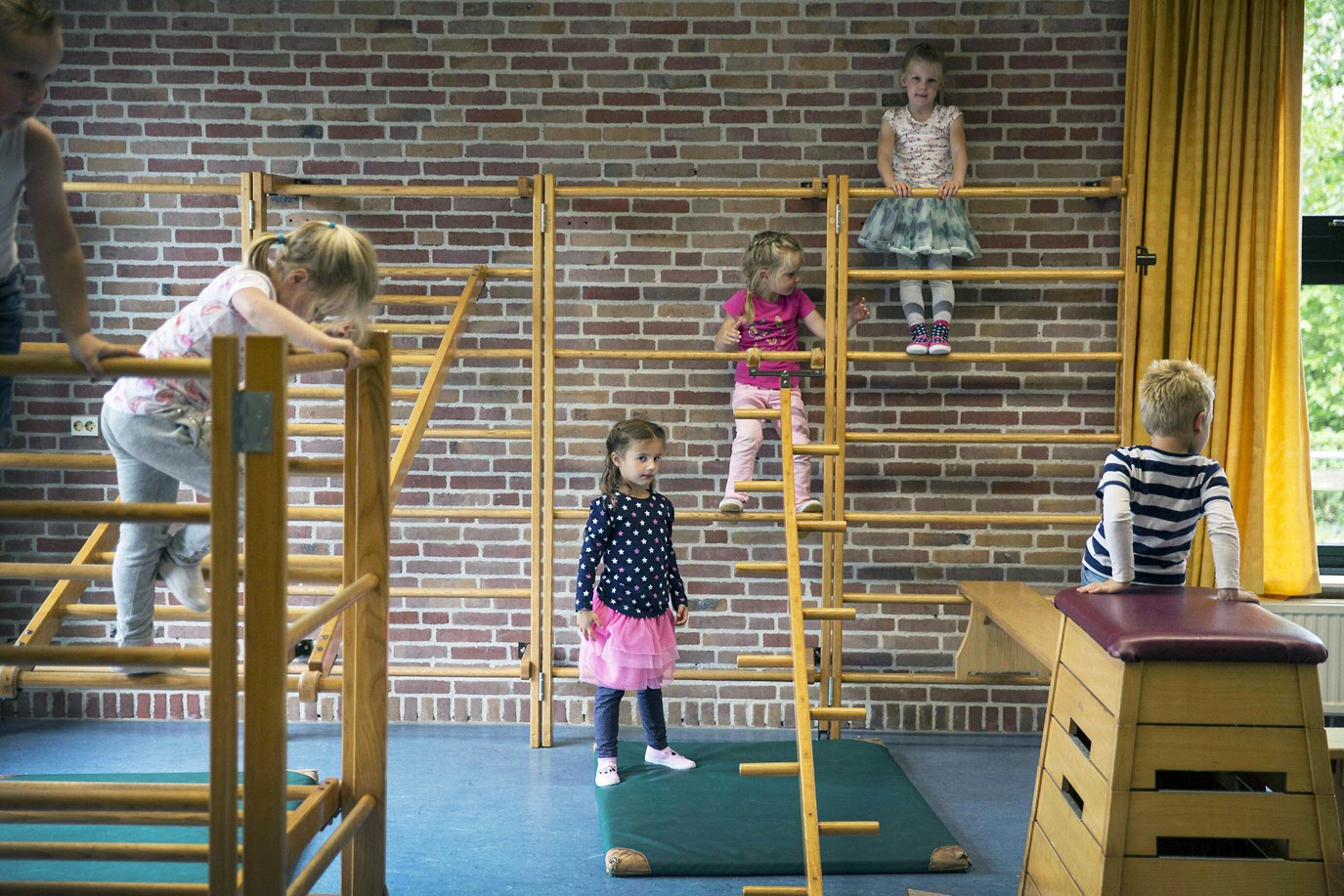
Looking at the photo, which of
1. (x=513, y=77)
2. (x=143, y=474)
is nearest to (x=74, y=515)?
(x=143, y=474)

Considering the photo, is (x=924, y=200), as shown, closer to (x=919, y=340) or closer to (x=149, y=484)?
(x=919, y=340)

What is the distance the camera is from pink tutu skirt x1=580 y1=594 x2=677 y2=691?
3865 millimetres

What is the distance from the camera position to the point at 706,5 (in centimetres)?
445

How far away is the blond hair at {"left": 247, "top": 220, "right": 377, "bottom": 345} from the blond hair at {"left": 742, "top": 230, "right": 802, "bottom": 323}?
1.99 metres

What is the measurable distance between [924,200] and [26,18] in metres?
3.14

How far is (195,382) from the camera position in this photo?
2.47 meters

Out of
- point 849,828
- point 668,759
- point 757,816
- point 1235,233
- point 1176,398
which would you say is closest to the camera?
point 849,828

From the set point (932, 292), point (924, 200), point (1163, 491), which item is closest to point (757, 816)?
point (1163, 491)

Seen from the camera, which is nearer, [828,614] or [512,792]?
[828,614]

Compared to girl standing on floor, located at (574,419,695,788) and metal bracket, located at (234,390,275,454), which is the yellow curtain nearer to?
girl standing on floor, located at (574,419,695,788)

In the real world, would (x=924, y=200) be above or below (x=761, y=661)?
above

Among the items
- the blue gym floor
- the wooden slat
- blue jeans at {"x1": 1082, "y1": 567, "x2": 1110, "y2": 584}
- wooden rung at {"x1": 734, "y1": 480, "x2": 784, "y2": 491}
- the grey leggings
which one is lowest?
the blue gym floor

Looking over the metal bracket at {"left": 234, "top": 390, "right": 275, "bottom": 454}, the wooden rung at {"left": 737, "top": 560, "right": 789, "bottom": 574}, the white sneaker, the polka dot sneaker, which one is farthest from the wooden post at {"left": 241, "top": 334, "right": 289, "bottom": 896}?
the polka dot sneaker

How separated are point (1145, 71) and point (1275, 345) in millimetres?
1114
